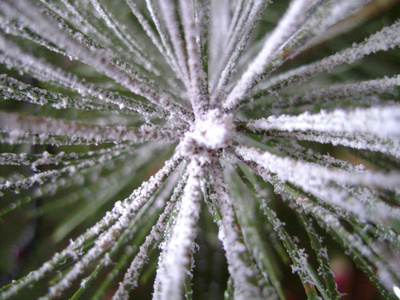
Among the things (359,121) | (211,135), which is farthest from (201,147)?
(359,121)

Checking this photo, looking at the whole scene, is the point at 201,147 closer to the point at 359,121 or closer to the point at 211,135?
the point at 211,135

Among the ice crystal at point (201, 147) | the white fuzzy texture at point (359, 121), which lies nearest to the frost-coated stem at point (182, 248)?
the ice crystal at point (201, 147)

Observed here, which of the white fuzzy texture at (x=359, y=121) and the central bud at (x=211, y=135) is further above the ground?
the white fuzzy texture at (x=359, y=121)

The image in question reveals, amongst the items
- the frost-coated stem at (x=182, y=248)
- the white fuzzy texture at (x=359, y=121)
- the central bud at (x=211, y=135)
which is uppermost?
the white fuzzy texture at (x=359, y=121)

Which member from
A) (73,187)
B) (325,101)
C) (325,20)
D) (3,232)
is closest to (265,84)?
(325,101)

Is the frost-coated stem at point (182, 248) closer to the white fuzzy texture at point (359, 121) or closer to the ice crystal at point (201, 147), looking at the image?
the ice crystal at point (201, 147)

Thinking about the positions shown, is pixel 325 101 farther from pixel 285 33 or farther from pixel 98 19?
pixel 98 19

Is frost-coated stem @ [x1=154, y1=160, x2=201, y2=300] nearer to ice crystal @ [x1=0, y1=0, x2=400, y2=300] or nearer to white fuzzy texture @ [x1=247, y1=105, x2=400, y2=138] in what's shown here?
ice crystal @ [x1=0, y1=0, x2=400, y2=300]
